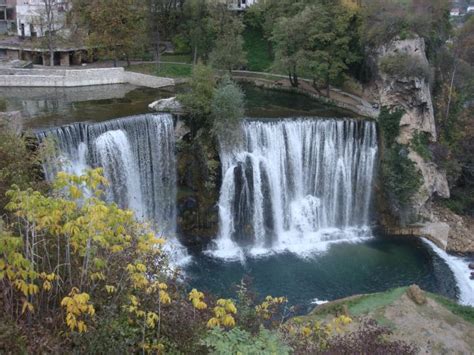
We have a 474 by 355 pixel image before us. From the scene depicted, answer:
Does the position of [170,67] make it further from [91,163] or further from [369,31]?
[91,163]

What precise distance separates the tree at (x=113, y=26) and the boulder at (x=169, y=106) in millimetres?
9469

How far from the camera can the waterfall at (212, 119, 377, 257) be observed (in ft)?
71.7

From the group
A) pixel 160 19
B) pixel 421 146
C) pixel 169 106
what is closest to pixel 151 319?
pixel 169 106

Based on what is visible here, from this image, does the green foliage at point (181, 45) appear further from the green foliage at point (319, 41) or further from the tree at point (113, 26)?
the green foliage at point (319, 41)

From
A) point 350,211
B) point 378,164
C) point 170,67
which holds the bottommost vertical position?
point 350,211

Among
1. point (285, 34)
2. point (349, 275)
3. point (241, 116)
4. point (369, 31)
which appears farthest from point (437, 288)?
point (285, 34)

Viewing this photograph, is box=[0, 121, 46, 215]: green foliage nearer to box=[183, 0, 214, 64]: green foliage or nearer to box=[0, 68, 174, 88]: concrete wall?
box=[0, 68, 174, 88]: concrete wall

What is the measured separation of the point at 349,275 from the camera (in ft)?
63.5

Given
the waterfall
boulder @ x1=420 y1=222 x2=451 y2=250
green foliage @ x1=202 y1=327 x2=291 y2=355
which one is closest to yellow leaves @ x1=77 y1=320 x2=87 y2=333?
green foliage @ x1=202 y1=327 x2=291 y2=355

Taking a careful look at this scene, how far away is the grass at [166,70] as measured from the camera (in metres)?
32.7

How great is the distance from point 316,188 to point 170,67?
1516cm

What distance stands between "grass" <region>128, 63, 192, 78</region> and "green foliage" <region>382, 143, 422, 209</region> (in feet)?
47.0

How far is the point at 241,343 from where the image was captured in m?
6.01

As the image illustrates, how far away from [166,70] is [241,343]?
29018mm
